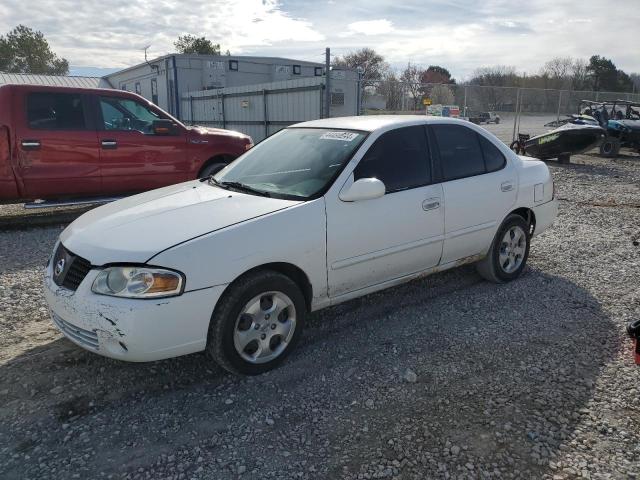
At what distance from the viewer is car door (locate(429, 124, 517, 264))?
429cm

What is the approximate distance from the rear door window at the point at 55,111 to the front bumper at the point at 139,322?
4864 mm

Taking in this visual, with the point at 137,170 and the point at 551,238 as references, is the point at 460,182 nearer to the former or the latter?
the point at 551,238

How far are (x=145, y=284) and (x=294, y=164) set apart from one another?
1.59m

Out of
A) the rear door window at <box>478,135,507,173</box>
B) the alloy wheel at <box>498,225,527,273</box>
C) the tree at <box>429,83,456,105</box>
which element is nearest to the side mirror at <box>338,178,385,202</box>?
the rear door window at <box>478,135,507,173</box>

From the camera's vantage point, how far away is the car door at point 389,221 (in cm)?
356

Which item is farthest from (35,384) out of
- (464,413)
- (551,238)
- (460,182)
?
(551,238)

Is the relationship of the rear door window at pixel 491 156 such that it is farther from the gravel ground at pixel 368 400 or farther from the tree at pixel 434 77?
the tree at pixel 434 77

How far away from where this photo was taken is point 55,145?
693 cm

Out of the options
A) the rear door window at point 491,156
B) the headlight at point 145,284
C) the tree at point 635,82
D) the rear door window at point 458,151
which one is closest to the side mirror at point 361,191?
the rear door window at point 458,151

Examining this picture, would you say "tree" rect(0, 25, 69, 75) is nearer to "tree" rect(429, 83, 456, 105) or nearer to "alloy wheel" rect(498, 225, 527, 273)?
"tree" rect(429, 83, 456, 105)

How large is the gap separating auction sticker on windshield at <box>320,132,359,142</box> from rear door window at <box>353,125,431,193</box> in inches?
7.4

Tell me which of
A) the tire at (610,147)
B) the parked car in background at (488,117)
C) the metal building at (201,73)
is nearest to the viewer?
the tire at (610,147)

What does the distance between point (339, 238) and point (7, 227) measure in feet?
19.1

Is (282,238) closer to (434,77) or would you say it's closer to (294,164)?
(294,164)
